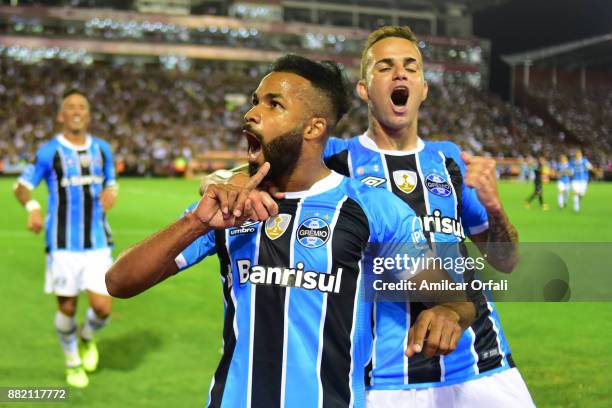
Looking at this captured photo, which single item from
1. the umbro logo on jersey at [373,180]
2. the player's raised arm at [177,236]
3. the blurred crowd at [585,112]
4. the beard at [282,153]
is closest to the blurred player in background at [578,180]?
the blurred crowd at [585,112]

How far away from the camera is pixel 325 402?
7.39 ft

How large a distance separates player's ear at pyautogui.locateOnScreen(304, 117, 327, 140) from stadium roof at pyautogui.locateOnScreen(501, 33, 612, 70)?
42327mm

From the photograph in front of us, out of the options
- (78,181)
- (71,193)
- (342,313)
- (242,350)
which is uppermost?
(78,181)

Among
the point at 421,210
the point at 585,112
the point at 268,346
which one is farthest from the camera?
the point at 585,112

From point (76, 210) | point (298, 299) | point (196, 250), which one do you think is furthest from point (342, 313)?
point (76, 210)

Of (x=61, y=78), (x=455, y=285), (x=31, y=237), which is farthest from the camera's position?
(x=61, y=78)

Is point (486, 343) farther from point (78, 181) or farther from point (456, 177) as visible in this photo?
point (78, 181)

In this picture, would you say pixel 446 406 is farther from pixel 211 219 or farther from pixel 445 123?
pixel 445 123

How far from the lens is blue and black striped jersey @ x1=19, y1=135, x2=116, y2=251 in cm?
631

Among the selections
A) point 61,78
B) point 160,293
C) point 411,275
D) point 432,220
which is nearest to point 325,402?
point 411,275

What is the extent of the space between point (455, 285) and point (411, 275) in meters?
0.15

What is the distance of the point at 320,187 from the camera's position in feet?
8.11

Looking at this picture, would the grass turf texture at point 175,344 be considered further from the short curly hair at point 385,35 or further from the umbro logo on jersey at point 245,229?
the umbro logo on jersey at point 245,229

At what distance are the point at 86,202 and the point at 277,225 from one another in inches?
177
